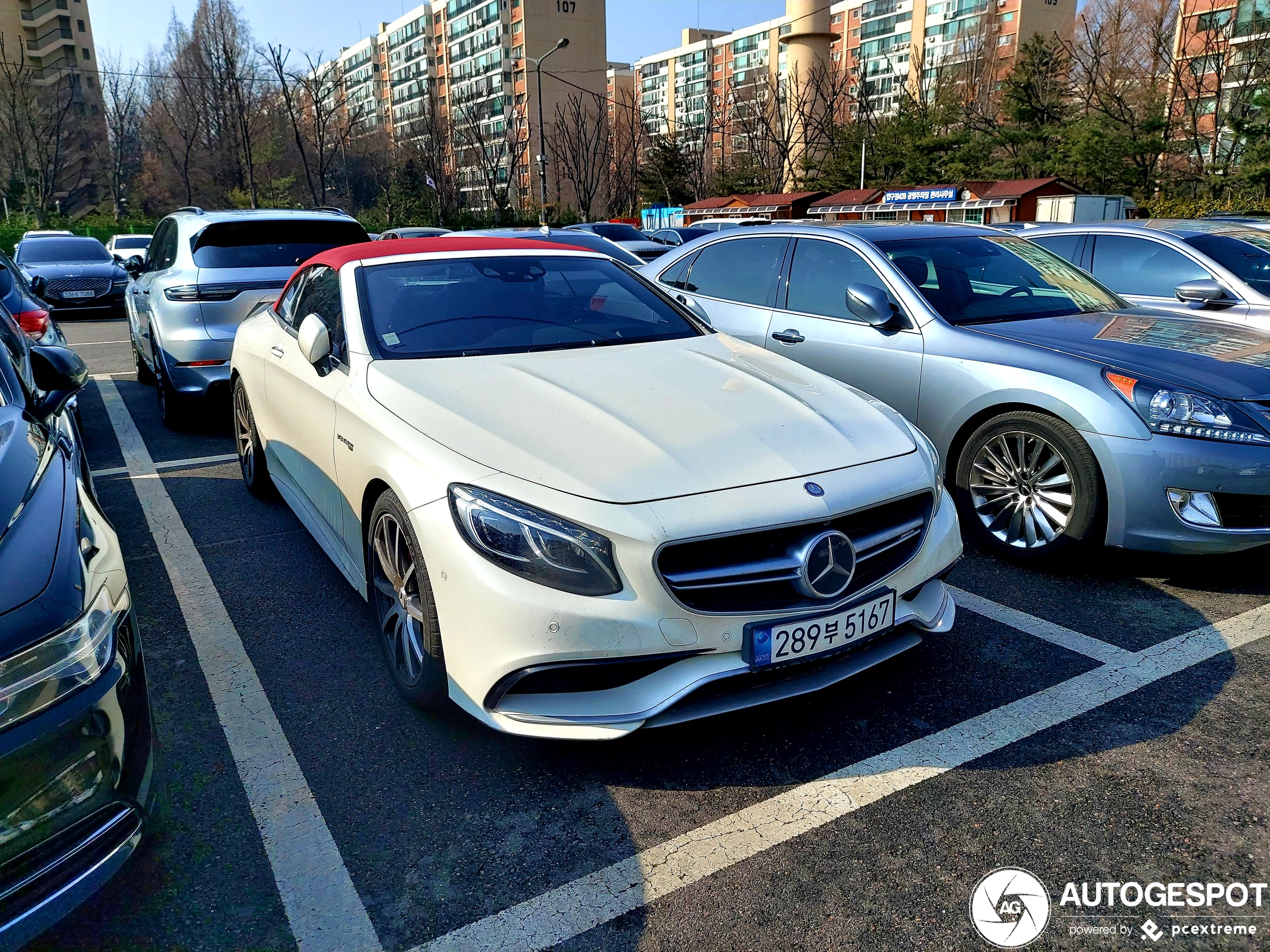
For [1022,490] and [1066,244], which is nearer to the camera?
[1022,490]

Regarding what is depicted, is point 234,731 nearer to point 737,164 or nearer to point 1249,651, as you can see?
point 1249,651

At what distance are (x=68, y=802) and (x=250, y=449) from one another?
3.86m

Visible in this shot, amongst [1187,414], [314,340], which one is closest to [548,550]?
[314,340]

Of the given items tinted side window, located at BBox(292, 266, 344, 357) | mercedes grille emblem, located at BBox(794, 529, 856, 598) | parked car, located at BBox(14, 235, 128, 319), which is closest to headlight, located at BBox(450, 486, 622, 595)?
mercedes grille emblem, located at BBox(794, 529, 856, 598)

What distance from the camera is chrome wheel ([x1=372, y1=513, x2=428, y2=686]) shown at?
2963mm

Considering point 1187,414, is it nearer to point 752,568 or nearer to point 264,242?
point 752,568

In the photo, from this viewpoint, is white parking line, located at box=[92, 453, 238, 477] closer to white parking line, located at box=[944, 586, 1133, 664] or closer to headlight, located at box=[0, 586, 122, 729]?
headlight, located at box=[0, 586, 122, 729]

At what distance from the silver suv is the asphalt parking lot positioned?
3.43 metres

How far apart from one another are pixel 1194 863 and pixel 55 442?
3336 millimetres

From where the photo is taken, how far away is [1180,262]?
6441mm

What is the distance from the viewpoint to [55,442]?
9.37ft

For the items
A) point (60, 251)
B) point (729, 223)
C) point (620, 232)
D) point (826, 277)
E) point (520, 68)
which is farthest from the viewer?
point (520, 68)

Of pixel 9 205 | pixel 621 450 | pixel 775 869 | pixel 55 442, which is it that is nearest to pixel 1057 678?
pixel 775 869

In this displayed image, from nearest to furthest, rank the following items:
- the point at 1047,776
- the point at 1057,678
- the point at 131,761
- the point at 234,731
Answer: the point at 131,761, the point at 1047,776, the point at 234,731, the point at 1057,678
